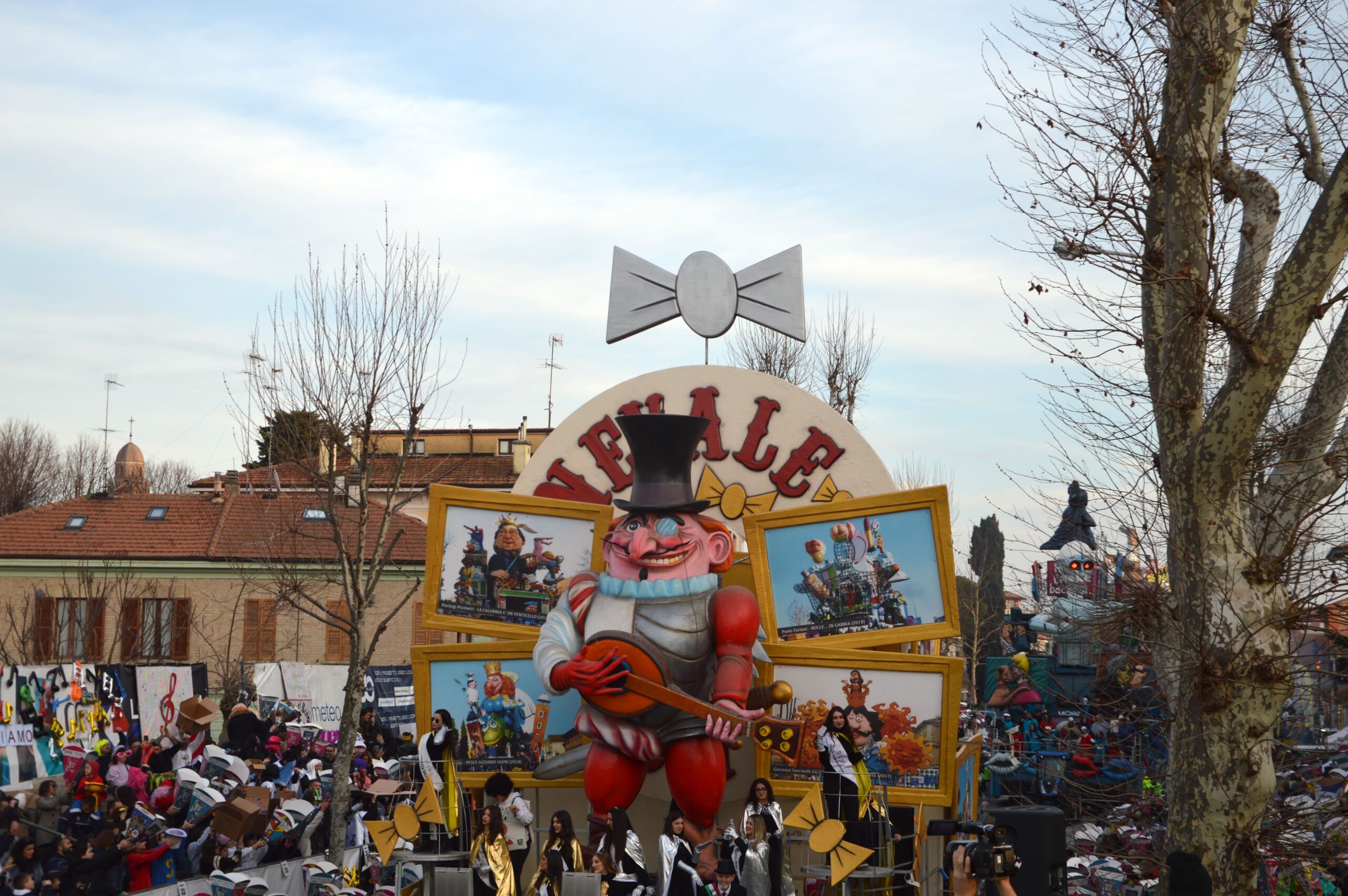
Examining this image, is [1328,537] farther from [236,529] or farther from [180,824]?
[236,529]

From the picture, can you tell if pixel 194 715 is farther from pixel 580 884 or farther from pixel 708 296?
pixel 580 884

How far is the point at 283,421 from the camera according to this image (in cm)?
1627

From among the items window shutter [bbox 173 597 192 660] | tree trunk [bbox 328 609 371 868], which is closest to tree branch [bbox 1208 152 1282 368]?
tree trunk [bbox 328 609 371 868]

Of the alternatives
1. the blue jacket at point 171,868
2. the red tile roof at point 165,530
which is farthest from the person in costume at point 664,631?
the red tile roof at point 165,530

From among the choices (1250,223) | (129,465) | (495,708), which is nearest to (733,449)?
(495,708)

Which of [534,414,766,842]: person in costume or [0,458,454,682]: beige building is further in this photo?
[0,458,454,682]: beige building

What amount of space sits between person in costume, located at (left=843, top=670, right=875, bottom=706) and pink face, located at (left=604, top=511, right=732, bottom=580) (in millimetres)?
1666

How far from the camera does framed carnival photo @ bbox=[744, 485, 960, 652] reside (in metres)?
12.5

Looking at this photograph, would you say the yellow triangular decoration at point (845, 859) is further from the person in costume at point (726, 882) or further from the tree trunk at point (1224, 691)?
the tree trunk at point (1224, 691)

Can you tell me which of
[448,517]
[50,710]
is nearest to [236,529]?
[50,710]

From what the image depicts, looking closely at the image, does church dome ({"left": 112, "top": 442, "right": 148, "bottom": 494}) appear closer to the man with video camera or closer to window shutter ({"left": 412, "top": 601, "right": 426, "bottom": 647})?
window shutter ({"left": 412, "top": 601, "right": 426, "bottom": 647})

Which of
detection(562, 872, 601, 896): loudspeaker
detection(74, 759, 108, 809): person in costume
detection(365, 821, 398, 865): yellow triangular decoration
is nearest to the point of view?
detection(562, 872, 601, 896): loudspeaker

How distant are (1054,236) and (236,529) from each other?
32.5m

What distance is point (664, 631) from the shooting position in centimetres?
1165
